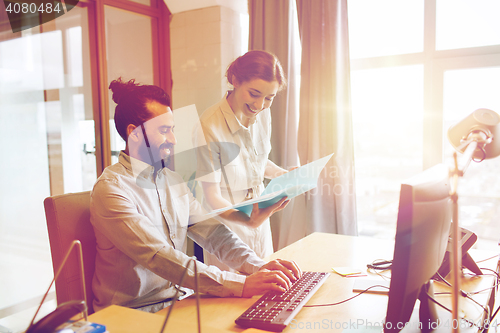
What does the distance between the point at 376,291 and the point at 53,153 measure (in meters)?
1.95

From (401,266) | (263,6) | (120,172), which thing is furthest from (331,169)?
(401,266)

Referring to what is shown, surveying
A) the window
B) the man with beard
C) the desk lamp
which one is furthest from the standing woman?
the window

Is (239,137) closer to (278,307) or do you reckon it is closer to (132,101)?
(132,101)

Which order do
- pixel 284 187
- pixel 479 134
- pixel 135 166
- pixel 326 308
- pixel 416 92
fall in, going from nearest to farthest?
1. pixel 479 134
2. pixel 326 308
3. pixel 284 187
4. pixel 135 166
5. pixel 416 92

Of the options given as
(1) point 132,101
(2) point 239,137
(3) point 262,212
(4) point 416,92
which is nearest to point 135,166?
(1) point 132,101

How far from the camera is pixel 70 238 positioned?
1.06 metres

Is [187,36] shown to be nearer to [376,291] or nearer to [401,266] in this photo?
[376,291]

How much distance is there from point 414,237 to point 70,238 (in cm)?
85

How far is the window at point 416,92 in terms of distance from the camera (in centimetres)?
227

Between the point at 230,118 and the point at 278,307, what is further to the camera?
the point at 230,118

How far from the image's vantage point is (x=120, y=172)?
114cm

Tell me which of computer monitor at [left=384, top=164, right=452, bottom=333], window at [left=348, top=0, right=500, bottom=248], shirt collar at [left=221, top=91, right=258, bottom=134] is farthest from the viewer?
window at [left=348, top=0, right=500, bottom=248]

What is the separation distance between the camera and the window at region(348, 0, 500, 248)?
7.43 feet

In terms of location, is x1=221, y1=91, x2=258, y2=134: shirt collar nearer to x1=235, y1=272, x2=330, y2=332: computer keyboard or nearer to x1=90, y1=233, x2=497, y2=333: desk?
x1=90, y1=233, x2=497, y2=333: desk
